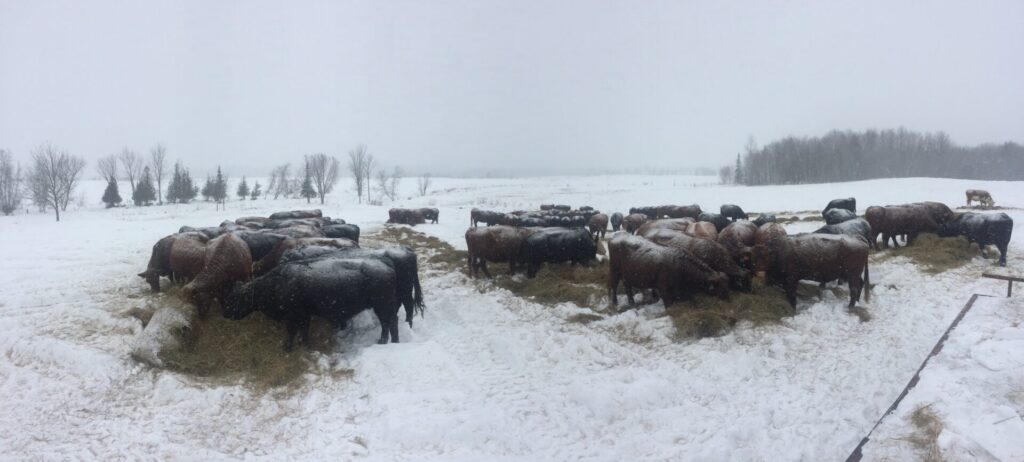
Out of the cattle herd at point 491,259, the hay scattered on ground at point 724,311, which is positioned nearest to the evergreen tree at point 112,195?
the cattle herd at point 491,259

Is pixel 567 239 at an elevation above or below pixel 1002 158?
below

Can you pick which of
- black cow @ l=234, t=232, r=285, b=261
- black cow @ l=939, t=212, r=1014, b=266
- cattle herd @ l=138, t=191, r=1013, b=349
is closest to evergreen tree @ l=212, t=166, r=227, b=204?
cattle herd @ l=138, t=191, r=1013, b=349

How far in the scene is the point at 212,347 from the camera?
7.55m

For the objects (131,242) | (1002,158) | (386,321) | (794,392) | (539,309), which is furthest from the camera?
(1002,158)

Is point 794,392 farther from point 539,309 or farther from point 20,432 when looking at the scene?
point 20,432

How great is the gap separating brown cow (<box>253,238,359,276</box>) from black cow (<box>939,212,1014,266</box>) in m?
17.4

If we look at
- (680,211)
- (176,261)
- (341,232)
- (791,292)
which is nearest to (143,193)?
(341,232)

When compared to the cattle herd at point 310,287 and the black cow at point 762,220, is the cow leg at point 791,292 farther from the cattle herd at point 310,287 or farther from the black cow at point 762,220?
the black cow at point 762,220

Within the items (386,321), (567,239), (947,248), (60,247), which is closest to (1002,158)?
(947,248)

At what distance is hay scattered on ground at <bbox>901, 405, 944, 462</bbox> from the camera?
4672 millimetres

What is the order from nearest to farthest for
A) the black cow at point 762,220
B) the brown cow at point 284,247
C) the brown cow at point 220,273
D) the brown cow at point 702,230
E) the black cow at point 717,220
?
the brown cow at point 220,273 → the brown cow at point 284,247 → the brown cow at point 702,230 → the black cow at point 762,220 → the black cow at point 717,220

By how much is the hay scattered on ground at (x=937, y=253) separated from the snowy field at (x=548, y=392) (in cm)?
358

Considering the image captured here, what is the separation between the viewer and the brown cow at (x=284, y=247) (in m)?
11.3

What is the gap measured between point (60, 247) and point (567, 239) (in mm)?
19179
